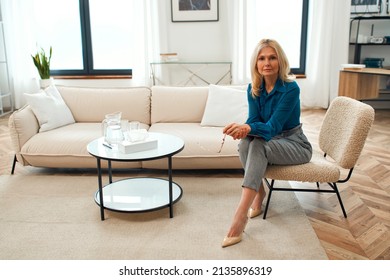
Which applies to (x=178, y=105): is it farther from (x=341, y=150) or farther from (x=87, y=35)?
(x=87, y=35)

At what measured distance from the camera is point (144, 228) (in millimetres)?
2250

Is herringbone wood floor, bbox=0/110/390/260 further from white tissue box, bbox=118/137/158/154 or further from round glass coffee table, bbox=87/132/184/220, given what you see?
white tissue box, bbox=118/137/158/154

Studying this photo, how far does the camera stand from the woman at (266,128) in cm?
207

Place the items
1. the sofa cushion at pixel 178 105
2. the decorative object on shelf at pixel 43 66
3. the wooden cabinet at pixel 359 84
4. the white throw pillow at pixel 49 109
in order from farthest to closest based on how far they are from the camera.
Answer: the decorative object on shelf at pixel 43 66
the wooden cabinet at pixel 359 84
the sofa cushion at pixel 178 105
the white throw pillow at pixel 49 109

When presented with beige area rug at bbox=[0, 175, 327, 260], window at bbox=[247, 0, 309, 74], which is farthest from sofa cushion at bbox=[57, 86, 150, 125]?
window at bbox=[247, 0, 309, 74]

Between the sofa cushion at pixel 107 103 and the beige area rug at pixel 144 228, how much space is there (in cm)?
76

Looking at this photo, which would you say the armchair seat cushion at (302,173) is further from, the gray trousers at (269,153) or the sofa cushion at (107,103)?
the sofa cushion at (107,103)

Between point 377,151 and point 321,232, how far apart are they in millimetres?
1807

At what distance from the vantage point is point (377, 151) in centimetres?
367

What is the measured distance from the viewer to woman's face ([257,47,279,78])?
2.17 meters

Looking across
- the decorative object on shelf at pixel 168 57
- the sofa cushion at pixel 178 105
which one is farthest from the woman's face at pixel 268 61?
the decorative object on shelf at pixel 168 57

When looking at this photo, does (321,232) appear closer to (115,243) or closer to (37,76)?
(115,243)

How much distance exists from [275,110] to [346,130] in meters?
0.44

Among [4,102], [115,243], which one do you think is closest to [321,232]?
[115,243]
